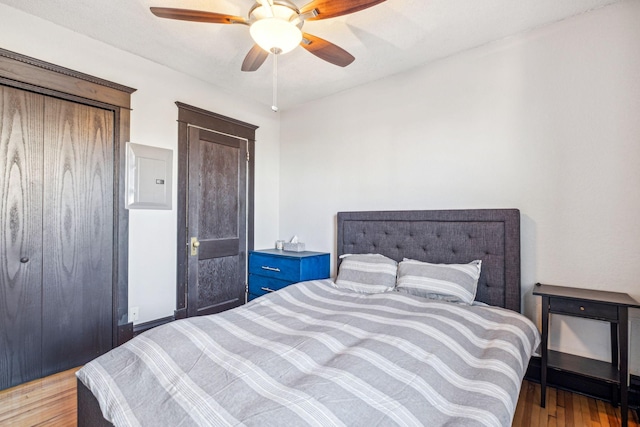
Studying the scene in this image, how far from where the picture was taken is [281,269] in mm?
3322

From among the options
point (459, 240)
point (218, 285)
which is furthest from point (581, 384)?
point (218, 285)

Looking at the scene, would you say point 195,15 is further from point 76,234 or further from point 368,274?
point 368,274

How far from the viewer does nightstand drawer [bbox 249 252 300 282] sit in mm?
3188

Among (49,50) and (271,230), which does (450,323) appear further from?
(49,50)

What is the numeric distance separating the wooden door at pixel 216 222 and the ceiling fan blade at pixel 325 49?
1.70 m

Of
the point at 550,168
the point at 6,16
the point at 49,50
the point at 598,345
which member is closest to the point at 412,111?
the point at 550,168

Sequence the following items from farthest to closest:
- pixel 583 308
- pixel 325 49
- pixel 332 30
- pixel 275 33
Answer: pixel 332 30
pixel 325 49
pixel 583 308
pixel 275 33

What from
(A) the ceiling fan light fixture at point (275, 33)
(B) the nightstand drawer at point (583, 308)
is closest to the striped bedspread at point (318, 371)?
(B) the nightstand drawer at point (583, 308)

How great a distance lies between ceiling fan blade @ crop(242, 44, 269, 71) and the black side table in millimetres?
2486

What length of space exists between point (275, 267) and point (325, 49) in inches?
86.8

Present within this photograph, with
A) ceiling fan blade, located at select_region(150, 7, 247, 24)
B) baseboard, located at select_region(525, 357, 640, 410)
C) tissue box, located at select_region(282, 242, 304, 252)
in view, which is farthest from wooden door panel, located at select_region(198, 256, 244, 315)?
baseboard, located at select_region(525, 357, 640, 410)

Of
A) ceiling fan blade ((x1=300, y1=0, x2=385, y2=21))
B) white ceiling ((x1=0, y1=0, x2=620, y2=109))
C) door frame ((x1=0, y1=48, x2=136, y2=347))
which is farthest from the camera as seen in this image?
door frame ((x1=0, y1=48, x2=136, y2=347))

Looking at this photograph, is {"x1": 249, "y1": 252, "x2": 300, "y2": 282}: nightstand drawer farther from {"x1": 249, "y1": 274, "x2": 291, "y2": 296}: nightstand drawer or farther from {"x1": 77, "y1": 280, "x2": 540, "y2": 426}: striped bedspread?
{"x1": 77, "y1": 280, "x2": 540, "y2": 426}: striped bedspread

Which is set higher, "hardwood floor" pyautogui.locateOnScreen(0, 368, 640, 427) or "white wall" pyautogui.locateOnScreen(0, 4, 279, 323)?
"white wall" pyautogui.locateOnScreen(0, 4, 279, 323)
